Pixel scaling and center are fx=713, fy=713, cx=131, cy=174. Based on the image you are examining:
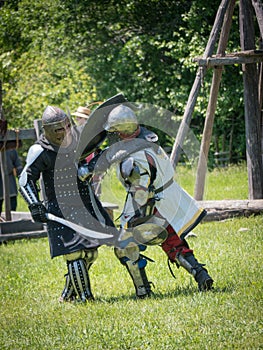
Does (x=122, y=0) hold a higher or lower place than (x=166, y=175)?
higher

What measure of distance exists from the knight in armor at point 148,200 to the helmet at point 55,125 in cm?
59

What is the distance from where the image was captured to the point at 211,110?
31.6ft

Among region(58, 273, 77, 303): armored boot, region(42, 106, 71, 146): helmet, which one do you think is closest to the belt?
region(42, 106, 71, 146): helmet

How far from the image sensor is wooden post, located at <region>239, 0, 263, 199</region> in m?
9.52

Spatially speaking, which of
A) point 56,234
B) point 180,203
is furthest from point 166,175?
point 56,234

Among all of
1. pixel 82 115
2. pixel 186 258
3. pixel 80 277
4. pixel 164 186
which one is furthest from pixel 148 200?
pixel 82 115

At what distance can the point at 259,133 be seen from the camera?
973cm

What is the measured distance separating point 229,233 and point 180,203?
8.70 ft

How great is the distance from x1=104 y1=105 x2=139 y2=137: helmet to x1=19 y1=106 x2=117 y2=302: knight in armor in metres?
0.65

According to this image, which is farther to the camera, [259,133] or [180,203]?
[259,133]

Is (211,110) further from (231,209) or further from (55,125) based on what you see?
(55,125)

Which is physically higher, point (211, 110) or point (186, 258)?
point (211, 110)

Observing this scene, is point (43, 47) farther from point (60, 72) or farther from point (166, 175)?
point (166, 175)

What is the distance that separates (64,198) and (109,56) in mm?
12040
